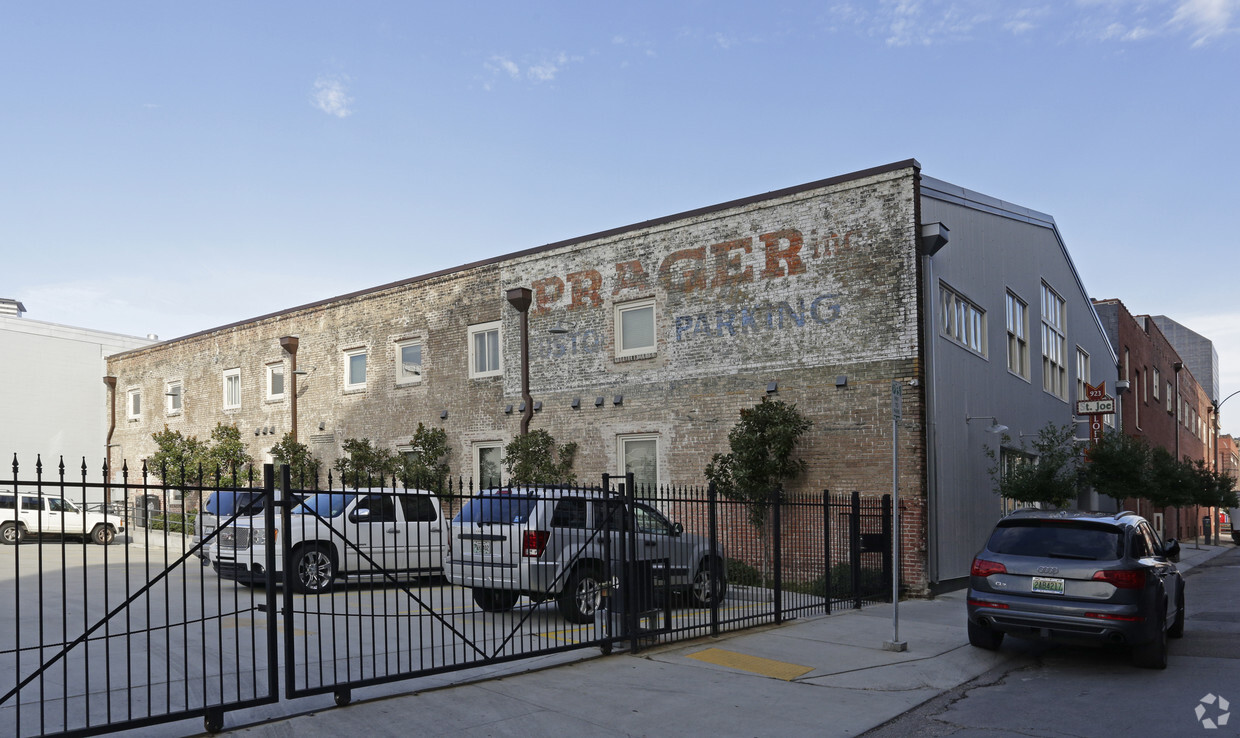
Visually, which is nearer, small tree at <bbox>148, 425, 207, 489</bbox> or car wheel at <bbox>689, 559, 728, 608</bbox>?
car wheel at <bbox>689, 559, 728, 608</bbox>

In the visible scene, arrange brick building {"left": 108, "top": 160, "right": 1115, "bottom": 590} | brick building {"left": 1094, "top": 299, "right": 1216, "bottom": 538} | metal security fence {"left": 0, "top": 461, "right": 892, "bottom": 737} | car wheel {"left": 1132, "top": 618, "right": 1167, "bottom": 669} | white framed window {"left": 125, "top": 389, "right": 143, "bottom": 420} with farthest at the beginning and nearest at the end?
brick building {"left": 1094, "top": 299, "right": 1216, "bottom": 538}
white framed window {"left": 125, "top": 389, "right": 143, "bottom": 420}
brick building {"left": 108, "top": 160, "right": 1115, "bottom": 590}
car wheel {"left": 1132, "top": 618, "right": 1167, "bottom": 669}
metal security fence {"left": 0, "top": 461, "right": 892, "bottom": 737}

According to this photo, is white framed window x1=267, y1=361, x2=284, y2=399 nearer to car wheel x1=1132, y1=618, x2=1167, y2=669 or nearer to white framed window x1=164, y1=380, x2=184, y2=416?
white framed window x1=164, y1=380, x2=184, y2=416

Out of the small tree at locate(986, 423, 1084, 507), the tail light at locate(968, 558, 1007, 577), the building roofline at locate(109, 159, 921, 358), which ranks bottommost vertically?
the tail light at locate(968, 558, 1007, 577)

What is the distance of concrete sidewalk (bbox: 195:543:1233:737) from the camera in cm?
753

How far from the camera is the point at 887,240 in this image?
1698 centimetres

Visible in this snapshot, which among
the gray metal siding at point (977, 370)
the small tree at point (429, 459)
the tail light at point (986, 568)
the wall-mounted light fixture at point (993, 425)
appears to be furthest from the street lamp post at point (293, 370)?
the tail light at point (986, 568)

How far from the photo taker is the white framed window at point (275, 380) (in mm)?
28703

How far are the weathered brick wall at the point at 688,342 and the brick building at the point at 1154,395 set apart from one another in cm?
2246

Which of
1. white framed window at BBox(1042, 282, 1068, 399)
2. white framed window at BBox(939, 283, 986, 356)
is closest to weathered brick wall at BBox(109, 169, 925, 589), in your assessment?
white framed window at BBox(939, 283, 986, 356)

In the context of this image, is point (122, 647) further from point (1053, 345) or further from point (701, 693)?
point (1053, 345)

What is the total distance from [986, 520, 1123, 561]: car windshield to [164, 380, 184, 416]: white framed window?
2834 cm

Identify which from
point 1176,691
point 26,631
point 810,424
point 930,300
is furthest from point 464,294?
point 1176,691

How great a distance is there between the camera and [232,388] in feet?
99.3

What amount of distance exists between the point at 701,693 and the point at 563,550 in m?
2.47
